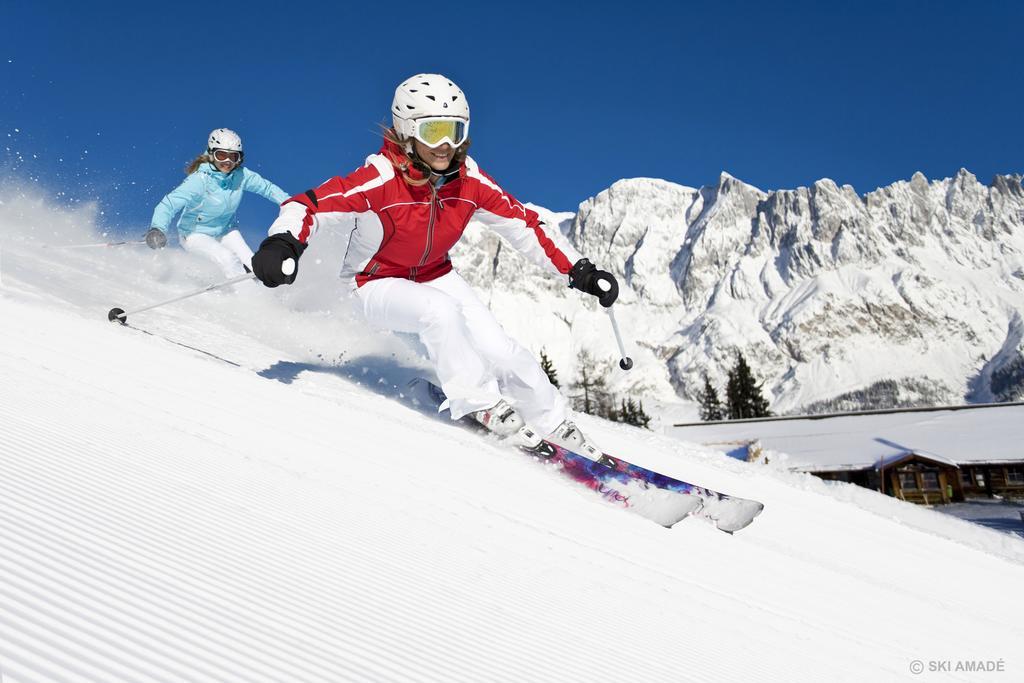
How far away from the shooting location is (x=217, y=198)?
1001 centimetres

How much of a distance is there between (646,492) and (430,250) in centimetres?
235

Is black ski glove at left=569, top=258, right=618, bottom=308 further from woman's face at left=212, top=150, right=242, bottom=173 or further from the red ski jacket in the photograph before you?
woman's face at left=212, top=150, right=242, bottom=173

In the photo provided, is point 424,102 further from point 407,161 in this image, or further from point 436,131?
point 407,161

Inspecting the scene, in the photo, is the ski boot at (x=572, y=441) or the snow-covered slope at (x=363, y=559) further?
the ski boot at (x=572, y=441)

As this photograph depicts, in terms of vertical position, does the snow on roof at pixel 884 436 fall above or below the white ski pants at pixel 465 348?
above

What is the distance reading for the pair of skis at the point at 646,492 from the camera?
15.1 feet

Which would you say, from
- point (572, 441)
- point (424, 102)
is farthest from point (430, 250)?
point (572, 441)

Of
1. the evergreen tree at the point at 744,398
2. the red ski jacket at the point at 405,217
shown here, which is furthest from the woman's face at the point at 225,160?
the evergreen tree at the point at 744,398

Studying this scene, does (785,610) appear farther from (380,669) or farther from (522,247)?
(522,247)

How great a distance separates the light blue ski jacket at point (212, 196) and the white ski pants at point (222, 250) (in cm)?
12

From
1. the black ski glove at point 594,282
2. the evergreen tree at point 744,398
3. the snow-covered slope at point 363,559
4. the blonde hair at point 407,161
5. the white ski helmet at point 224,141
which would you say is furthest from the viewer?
the evergreen tree at point 744,398

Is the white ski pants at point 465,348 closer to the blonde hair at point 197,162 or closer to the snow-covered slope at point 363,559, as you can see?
the snow-covered slope at point 363,559

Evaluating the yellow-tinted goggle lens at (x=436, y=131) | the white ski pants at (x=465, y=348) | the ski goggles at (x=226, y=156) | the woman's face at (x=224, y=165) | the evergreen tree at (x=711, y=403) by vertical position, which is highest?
the evergreen tree at (x=711, y=403)

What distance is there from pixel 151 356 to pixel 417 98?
2.74m
